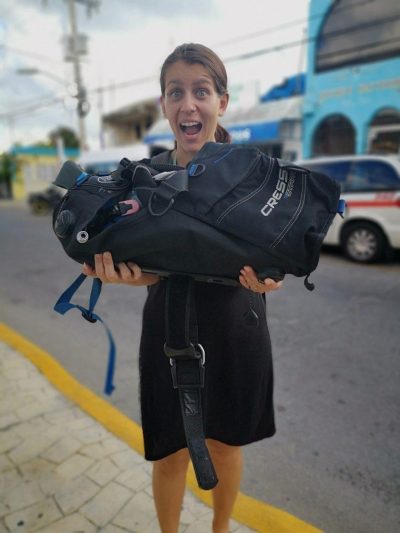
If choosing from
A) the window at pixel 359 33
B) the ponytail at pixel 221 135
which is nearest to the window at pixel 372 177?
the ponytail at pixel 221 135

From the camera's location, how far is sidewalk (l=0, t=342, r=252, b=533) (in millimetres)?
1647

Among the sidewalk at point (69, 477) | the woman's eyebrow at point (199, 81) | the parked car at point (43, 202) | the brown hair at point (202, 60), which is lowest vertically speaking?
the parked car at point (43, 202)

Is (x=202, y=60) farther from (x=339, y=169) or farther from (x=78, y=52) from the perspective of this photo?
(x=78, y=52)

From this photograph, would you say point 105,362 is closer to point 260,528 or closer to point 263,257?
point 260,528

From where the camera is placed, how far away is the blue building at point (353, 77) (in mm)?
9852

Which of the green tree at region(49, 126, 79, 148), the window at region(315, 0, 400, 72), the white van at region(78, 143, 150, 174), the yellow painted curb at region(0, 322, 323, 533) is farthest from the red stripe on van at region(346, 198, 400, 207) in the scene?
the green tree at region(49, 126, 79, 148)

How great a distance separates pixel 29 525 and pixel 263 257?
1.52m

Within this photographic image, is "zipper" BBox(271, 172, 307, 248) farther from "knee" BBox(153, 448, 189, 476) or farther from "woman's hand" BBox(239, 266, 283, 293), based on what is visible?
"knee" BBox(153, 448, 189, 476)

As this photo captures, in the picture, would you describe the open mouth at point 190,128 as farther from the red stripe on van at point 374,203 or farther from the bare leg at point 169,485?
the red stripe on van at point 374,203

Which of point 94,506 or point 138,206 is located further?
point 94,506

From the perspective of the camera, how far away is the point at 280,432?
229cm

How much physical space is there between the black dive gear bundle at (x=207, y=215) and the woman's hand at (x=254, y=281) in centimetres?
2

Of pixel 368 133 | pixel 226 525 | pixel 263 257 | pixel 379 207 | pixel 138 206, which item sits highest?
pixel 368 133

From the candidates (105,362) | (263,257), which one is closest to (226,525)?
(263,257)
